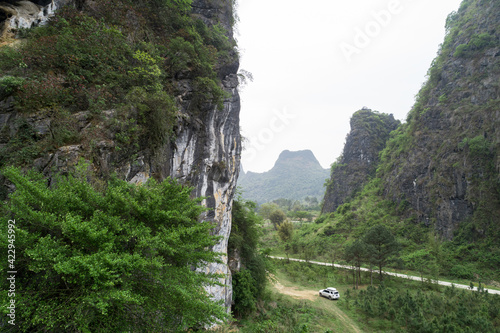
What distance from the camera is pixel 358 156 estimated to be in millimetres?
48750

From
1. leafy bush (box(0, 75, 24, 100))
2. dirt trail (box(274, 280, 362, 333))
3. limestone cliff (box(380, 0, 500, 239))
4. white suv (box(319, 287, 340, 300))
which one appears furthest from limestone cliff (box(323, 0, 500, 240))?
leafy bush (box(0, 75, 24, 100))

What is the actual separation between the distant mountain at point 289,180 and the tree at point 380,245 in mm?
107416

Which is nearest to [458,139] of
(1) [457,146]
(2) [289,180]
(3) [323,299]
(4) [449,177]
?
(1) [457,146]

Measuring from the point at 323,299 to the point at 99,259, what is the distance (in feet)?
58.3

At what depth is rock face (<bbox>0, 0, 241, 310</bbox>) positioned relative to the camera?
215 inches

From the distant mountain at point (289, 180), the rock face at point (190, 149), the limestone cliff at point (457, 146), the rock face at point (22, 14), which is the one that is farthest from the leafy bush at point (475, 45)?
the distant mountain at point (289, 180)

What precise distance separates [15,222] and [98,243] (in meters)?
1.40

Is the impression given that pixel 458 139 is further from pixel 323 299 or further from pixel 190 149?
pixel 190 149

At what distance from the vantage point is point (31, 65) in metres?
6.26

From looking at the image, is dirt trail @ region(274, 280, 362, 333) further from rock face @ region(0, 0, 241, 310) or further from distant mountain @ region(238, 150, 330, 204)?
distant mountain @ region(238, 150, 330, 204)

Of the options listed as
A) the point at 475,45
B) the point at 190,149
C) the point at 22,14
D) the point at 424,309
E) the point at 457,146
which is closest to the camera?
the point at 22,14

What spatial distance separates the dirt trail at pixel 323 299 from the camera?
42.3ft

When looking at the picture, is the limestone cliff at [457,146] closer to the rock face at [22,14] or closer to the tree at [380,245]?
the tree at [380,245]

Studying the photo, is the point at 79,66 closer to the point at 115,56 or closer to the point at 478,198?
the point at 115,56
